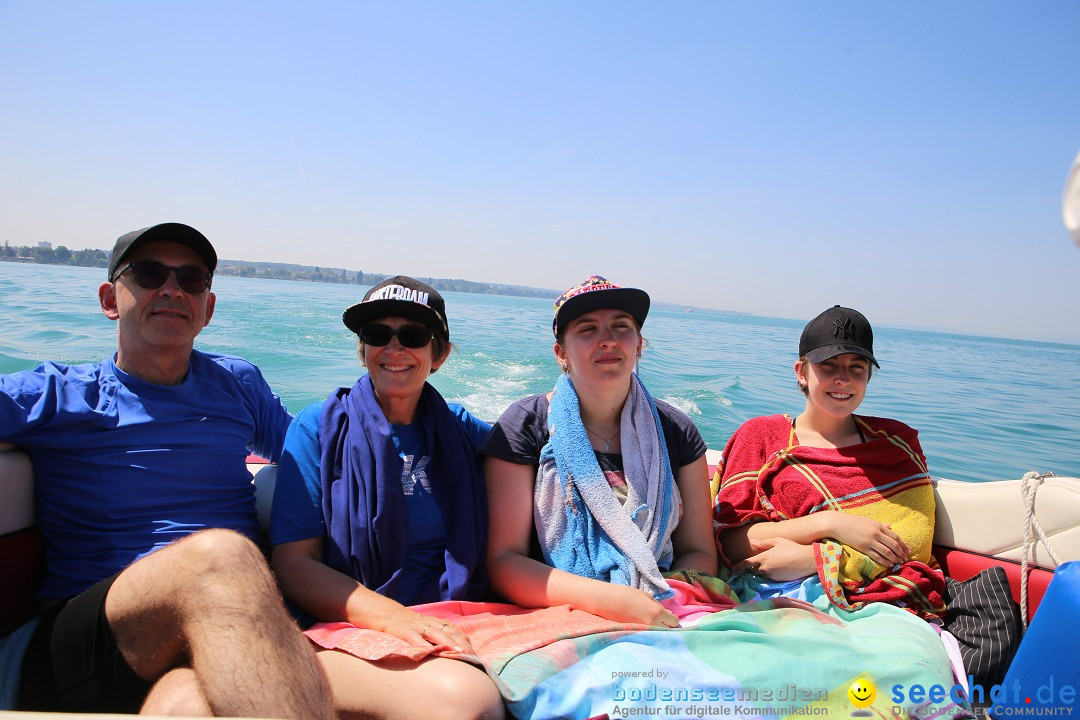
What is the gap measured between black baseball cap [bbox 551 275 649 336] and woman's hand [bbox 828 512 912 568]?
3.44 ft

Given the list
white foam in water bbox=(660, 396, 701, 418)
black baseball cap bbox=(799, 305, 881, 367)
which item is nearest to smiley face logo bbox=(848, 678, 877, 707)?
black baseball cap bbox=(799, 305, 881, 367)

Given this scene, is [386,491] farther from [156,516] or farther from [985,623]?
[985,623]

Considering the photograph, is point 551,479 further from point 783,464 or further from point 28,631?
point 28,631

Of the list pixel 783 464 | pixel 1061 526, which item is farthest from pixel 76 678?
pixel 1061 526

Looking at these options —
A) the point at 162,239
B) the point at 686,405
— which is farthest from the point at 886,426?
the point at 686,405

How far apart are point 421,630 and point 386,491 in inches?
17.6

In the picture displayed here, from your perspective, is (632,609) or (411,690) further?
(632,609)

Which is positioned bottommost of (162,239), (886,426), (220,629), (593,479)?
(220,629)

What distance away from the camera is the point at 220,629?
1280 millimetres

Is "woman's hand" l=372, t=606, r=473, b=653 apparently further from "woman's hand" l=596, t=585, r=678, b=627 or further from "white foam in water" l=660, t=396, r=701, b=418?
"white foam in water" l=660, t=396, r=701, b=418

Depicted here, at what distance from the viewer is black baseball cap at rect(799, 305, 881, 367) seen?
2.31 m

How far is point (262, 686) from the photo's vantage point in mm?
1188

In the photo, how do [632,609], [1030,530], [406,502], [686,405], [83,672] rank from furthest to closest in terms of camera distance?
[686,405] → [1030,530] → [406,502] → [632,609] → [83,672]

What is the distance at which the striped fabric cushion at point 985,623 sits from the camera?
1.91 m
